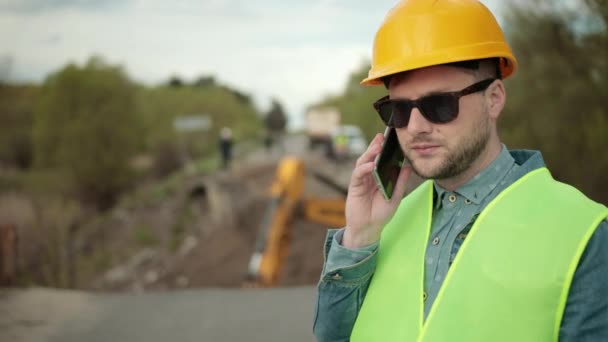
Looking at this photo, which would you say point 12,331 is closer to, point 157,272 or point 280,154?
point 157,272

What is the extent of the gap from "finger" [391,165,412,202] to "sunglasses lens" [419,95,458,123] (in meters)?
0.28

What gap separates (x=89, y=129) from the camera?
3753 centimetres

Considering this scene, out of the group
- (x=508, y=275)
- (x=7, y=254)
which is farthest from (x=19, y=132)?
(x=508, y=275)

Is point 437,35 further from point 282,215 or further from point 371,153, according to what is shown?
point 282,215

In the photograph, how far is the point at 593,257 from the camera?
166 centimetres

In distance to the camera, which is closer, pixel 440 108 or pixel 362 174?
pixel 440 108

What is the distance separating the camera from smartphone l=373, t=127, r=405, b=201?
6.85 feet

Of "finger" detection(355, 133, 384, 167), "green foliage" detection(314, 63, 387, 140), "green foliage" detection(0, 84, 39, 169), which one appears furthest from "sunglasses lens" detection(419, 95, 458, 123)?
"green foliage" detection(0, 84, 39, 169)

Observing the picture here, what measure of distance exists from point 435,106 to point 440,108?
2 cm

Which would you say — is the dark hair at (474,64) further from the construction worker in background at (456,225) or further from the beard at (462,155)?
the beard at (462,155)

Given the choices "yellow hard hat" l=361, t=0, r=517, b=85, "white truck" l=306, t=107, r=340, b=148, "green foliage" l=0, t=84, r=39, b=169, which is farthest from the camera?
"white truck" l=306, t=107, r=340, b=148

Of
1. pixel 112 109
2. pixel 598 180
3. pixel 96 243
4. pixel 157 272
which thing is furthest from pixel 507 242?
pixel 112 109

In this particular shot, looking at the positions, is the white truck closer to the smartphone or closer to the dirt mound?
the dirt mound

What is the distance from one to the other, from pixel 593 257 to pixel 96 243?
28619 millimetres
